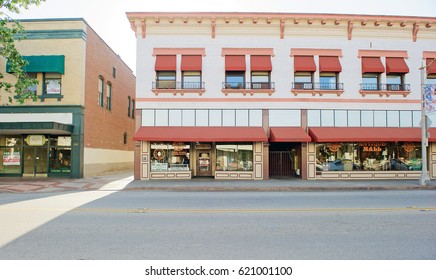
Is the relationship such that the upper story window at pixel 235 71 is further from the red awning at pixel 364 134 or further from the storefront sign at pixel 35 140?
the storefront sign at pixel 35 140

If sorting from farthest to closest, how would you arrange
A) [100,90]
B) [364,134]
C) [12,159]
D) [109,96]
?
[109,96] < [100,90] < [12,159] < [364,134]

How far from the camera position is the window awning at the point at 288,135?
1722cm

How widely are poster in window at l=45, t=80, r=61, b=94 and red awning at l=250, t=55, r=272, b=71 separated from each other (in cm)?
1374

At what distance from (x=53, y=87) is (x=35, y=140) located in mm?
4023

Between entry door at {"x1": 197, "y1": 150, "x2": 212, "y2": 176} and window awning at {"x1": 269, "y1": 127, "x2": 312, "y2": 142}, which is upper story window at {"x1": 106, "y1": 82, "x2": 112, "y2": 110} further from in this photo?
window awning at {"x1": 269, "y1": 127, "x2": 312, "y2": 142}

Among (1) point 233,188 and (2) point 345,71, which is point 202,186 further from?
(2) point 345,71

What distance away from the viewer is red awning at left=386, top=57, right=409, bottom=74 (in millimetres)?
18328

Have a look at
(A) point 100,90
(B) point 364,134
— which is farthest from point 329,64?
(A) point 100,90

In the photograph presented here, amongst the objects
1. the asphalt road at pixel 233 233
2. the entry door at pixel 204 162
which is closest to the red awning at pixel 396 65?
the asphalt road at pixel 233 233

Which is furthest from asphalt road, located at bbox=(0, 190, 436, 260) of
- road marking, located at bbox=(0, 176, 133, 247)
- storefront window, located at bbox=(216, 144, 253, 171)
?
storefront window, located at bbox=(216, 144, 253, 171)

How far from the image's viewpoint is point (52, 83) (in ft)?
62.0

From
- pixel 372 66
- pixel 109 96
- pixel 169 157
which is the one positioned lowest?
pixel 169 157

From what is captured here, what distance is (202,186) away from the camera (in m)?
14.7

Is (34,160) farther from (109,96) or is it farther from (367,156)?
(367,156)
